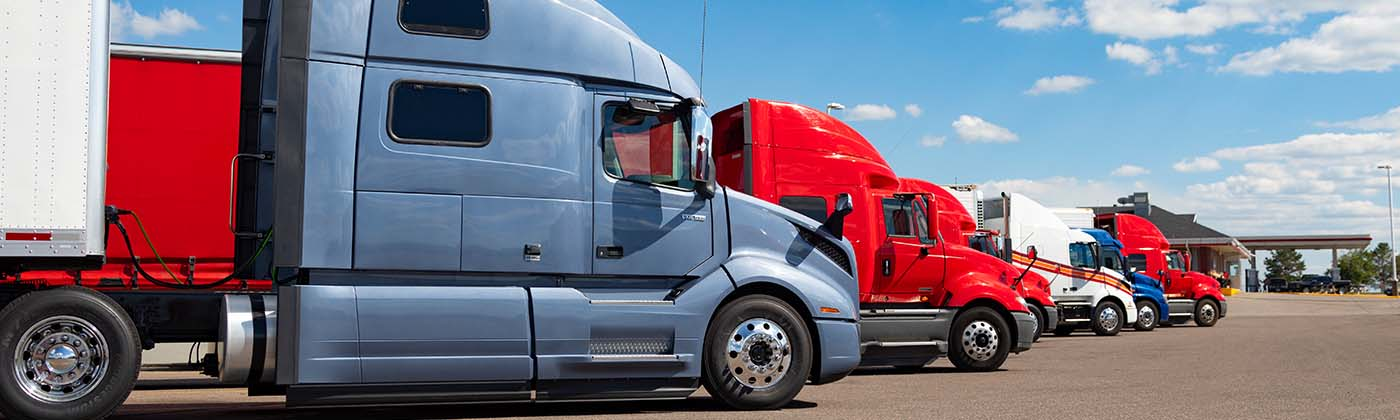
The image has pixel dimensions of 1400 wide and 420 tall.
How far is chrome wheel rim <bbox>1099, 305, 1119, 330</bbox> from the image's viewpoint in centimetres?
2539

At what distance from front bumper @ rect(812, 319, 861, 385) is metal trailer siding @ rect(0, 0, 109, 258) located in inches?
207

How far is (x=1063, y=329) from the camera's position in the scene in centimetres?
2725

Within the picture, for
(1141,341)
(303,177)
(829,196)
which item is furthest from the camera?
(1141,341)

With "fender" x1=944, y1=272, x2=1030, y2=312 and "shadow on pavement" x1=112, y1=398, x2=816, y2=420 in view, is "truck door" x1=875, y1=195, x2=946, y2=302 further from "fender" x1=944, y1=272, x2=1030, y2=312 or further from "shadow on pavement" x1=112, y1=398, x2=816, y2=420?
"shadow on pavement" x1=112, y1=398, x2=816, y2=420

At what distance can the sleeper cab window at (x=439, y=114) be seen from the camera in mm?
8430

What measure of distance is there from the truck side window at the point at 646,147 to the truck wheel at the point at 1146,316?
70.7 feet

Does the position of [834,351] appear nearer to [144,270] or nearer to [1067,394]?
[1067,394]

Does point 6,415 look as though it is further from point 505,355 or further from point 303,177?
point 505,355

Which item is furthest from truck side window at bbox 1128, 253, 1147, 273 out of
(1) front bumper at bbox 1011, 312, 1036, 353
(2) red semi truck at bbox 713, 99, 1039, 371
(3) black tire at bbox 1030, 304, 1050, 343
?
(1) front bumper at bbox 1011, 312, 1036, 353

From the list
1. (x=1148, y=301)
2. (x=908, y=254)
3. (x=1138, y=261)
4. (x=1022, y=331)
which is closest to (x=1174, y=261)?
(x=1138, y=261)

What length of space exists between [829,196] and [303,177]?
705 centimetres

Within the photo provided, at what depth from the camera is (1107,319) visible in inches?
1002

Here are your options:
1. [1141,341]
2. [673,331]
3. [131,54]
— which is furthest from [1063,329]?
[131,54]

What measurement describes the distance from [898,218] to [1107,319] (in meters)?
12.6
